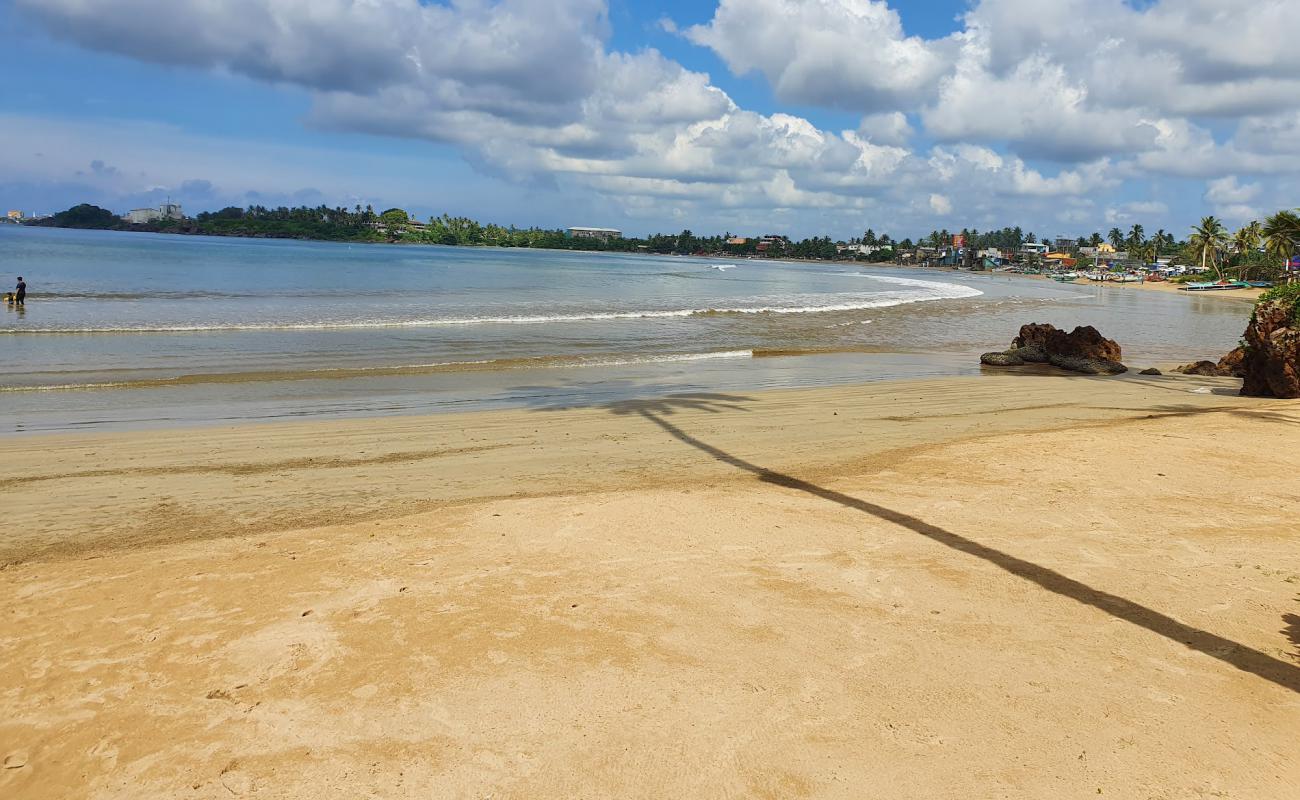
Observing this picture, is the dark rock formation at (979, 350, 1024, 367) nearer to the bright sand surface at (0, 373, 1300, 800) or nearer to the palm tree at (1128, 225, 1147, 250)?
the bright sand surface at (0, 373, 1300, 800)

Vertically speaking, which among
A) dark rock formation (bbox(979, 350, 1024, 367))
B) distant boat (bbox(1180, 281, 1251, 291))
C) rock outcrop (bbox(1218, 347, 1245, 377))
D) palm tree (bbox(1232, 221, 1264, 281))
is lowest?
dark rock formation (bbox(979, 350, 1024, 367))

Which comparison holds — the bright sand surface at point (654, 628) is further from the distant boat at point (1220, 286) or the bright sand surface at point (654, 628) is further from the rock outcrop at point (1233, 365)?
the distant boat at point (1220, 286)

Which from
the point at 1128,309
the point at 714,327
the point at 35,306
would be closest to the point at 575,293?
the point at 714,327

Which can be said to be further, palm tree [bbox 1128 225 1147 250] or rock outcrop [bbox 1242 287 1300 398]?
palm tree [bbox 1128 225 1147 250]

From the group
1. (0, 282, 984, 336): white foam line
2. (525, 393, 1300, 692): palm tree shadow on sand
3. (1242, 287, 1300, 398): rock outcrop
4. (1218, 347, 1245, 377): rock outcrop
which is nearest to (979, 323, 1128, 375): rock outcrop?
(1218, 347, 1245, 377): rock outcrop

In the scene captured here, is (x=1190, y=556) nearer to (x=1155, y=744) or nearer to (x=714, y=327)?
(x=1155, y=744)

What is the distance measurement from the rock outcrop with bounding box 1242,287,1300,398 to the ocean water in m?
6.26

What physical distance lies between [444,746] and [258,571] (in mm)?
2806

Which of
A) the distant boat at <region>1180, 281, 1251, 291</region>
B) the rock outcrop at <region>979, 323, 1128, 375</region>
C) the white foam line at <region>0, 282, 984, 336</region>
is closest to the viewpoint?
the rock outcrop at <region>979, 323, 1128, 375</region>

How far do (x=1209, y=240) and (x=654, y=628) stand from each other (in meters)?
132

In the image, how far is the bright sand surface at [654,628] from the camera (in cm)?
356

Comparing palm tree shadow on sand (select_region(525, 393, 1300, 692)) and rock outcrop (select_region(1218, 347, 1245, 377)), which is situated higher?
rock outcrop (select_region(1218, 347, 1245, 377))

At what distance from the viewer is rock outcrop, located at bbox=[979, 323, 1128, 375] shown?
19.5 meters

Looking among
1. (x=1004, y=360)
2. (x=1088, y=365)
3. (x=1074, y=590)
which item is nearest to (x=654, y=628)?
(x=1074, y=590)
